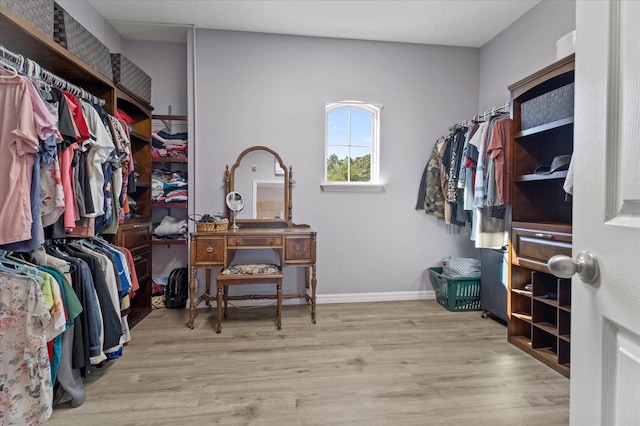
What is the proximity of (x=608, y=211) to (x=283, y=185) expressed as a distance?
277cm

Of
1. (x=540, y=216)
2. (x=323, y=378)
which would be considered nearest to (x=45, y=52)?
(x=323, y=378)

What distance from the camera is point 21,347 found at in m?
1.43

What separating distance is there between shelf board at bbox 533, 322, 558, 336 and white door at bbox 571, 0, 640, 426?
5.65 feet

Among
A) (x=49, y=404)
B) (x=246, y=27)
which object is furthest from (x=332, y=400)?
(x=246, y=27)

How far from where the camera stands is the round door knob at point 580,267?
21.9 inches

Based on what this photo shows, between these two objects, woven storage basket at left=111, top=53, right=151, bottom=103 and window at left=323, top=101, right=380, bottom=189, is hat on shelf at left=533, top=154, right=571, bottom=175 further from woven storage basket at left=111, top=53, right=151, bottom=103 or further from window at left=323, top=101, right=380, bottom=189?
woven storage basket at left=111, top=53, right=151, bottom=103

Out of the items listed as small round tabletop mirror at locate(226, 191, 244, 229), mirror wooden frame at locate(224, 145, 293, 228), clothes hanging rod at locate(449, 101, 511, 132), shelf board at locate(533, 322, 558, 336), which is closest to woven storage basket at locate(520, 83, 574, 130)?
clothes hanging rod at locate(449, 101, 511, 132)

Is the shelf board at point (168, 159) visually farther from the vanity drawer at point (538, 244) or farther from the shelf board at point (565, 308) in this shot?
the shelf board at point (565, 308)

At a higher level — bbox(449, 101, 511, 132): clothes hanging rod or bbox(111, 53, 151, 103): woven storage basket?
bbox(111, 53, 151, 103): woven storage basket

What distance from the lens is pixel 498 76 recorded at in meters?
3.15

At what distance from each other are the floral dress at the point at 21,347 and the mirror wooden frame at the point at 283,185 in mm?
1744

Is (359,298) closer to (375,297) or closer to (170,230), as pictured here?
(375,297)

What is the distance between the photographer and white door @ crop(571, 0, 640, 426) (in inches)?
19.5

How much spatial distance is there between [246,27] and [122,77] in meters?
1.19
